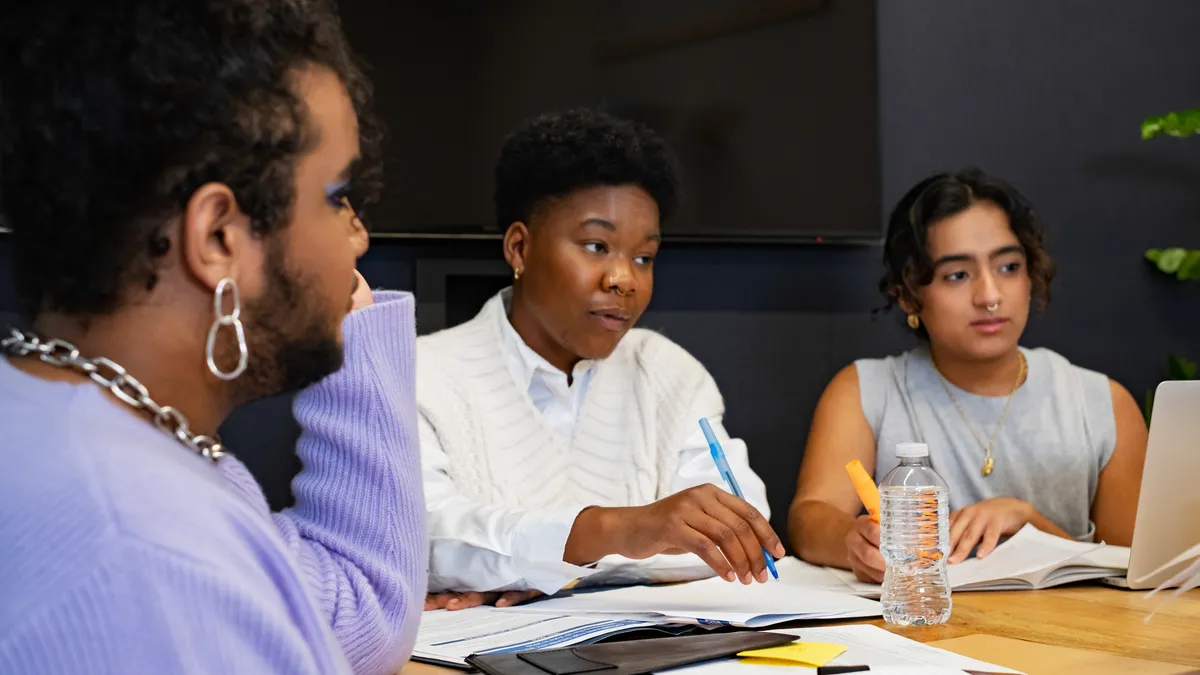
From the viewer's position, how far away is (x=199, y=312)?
2.31ft

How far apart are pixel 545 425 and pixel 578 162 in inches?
17.7

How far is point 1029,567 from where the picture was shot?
1565 millimetres

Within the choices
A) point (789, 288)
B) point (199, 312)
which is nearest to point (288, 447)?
point (789, 288)

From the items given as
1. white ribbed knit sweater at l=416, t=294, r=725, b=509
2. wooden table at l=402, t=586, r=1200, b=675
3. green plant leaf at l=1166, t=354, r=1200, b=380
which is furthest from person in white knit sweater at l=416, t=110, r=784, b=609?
green plant leaf at l=1166, t=354, r=1200, b=380

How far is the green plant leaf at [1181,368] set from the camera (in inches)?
107

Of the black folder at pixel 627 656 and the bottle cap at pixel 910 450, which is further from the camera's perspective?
the bottle cap at pixel 910 450

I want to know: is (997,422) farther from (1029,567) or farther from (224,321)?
(224,321)

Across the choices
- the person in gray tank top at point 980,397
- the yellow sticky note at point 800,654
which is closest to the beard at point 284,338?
the yellow sticky note at point 800,654

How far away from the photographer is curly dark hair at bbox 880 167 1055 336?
7.12 ft

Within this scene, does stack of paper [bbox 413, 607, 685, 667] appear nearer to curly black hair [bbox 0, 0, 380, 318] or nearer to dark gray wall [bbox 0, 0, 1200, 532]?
curly black hair [bbox 0, 0, 380, 318]

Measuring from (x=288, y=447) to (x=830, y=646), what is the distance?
4.57 feet

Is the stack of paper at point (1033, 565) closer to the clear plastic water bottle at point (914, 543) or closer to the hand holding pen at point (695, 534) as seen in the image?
the clear plastic water bottle at point (914, 543)

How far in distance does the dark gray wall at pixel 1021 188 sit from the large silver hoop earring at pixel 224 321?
71.6 inches

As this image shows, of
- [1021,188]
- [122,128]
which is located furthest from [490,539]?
[1021,188]
